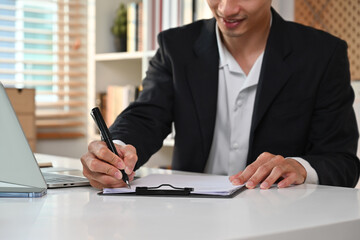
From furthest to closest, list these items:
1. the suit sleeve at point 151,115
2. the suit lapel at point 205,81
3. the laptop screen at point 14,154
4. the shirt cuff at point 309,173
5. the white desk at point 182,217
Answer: the suit lapel at point 205,81 → the suit sleeve at point 151,115 → the shirt cuff at point 309,173 → the laptop screen at point 14,154 → the white desk at point 182,217

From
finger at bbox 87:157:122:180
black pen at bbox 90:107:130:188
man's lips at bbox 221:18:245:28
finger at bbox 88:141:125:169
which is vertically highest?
man's lips at bbox 221:18:245:28

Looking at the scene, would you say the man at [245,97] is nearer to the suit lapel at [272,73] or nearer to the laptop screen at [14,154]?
the suit lapel at [272,73]

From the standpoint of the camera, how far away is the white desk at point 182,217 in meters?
0.66

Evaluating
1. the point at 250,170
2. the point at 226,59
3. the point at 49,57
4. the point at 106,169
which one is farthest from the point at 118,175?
the point at 49,57

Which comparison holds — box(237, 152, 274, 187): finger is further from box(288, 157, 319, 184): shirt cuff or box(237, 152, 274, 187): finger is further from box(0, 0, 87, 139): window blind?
box(0, 0, 87, 139): window blind

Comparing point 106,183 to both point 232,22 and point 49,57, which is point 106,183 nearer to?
point 232,22

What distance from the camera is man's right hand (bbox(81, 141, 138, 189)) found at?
1037 millimetres

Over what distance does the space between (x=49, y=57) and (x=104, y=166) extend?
2534 mm

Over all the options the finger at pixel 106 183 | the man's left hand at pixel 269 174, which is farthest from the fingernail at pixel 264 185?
the finger at pixel 106 183

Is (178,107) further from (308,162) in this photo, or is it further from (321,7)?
(321,7)

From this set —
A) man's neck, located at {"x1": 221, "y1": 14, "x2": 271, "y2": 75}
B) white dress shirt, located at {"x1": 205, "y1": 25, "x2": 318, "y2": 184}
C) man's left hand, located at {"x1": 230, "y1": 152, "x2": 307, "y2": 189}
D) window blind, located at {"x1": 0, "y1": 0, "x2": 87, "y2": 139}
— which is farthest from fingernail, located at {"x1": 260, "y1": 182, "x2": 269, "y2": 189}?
window blind, located at {"x1": 0, "y1": 0, "x2": 87, "y2": 139}

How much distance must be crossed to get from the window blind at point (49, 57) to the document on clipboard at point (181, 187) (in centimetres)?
222

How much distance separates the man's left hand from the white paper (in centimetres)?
3

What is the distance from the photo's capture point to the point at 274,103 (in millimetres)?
1564
